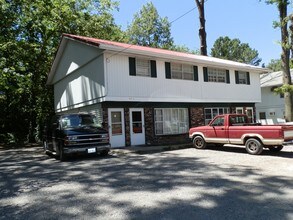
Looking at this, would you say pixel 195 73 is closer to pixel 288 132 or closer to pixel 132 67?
pixel 132 67

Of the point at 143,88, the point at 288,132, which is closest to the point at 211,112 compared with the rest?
the point at 143,88

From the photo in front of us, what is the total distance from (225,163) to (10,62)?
60.4 feet

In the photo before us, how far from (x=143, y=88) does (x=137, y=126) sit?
2.30 metres

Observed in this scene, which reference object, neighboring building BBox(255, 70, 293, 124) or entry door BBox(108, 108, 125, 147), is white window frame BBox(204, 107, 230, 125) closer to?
entry door BBox(108, 108, 125, 147)

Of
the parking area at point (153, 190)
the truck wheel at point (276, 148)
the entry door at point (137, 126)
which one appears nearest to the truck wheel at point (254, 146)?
the parking area at point (153, 190)

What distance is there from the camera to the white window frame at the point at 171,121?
57.7 ft

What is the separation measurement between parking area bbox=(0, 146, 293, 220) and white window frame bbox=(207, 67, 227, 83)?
10.4 meters

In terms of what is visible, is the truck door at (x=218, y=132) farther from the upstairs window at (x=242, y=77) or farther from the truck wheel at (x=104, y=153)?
the upstairs window at (x=242, y=77)

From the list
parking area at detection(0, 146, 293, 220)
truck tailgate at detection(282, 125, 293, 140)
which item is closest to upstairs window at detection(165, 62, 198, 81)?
parking area at detection(0, 146, 293, 220)

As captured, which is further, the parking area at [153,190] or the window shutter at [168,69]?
the window shutter at [168,69]

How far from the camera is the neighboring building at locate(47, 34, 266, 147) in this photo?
15469mm

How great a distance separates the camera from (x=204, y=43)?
31.4 metres

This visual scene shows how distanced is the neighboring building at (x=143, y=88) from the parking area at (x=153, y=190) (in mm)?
4729

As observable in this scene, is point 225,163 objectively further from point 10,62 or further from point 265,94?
point 265,94
